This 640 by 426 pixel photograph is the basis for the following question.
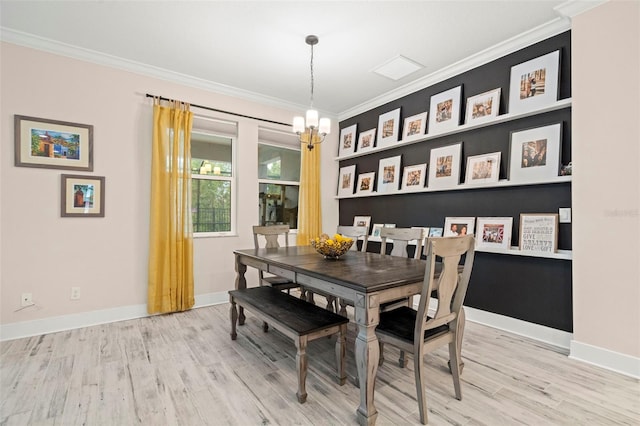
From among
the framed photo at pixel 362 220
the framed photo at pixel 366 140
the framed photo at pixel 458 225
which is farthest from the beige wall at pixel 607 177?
the framed photo at pixel 362 220

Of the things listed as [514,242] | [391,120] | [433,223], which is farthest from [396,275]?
[391,120]

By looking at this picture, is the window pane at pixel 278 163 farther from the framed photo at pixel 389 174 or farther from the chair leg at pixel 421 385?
the chair leg at pixel 421 385

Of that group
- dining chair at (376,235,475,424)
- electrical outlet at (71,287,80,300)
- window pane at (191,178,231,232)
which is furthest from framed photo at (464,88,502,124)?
electrical outlet at (71,287,80,300)

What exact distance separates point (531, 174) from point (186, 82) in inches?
154

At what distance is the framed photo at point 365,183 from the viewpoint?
4.44 meters

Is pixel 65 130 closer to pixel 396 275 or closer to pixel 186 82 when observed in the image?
pixel 186 82

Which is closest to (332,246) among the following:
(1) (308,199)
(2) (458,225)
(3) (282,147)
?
(2) (458,225)

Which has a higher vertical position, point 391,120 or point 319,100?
point 319,100

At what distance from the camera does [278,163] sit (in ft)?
15.1

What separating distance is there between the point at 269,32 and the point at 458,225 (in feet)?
9.04

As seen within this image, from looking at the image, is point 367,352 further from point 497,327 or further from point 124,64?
point 124,64

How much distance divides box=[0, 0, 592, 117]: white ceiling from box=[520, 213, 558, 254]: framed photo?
1.70m

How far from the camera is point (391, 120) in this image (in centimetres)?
412

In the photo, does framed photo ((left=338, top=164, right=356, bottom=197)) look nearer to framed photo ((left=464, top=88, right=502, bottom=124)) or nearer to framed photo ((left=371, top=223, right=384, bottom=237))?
framed photo ((left=371, top=223, right=384, bottom=237))
